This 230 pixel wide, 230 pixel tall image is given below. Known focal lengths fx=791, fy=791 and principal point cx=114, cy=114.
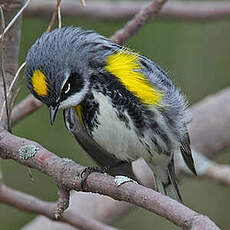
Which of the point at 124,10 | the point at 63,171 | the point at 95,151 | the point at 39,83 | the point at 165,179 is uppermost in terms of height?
the point at 39,83

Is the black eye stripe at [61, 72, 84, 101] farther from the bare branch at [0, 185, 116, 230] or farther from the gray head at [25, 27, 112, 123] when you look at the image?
the bare branch at [0, 185, 116, 230]

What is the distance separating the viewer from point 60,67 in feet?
8.73

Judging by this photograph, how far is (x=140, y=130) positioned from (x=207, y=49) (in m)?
2.37

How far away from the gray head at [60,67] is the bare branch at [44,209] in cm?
42

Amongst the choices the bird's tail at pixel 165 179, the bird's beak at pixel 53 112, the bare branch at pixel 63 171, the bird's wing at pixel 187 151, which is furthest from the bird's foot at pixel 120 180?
the bird's tail at pixel 165 179

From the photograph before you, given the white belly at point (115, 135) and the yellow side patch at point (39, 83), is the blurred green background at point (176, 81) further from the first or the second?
the yellow side patch at point (39, 83)

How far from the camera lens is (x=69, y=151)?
4.69 m

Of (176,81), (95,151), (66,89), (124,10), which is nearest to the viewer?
(66,89)

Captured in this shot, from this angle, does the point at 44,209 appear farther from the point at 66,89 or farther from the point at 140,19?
the point at 140,19

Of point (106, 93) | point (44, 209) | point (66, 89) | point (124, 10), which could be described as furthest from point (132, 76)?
point (124, 10)

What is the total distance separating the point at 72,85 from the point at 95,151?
1.43ft

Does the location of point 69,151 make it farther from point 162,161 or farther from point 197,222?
point 197,222

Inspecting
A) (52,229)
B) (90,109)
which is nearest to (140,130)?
(90,109)

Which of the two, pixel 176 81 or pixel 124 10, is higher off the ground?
pixel 124 10
